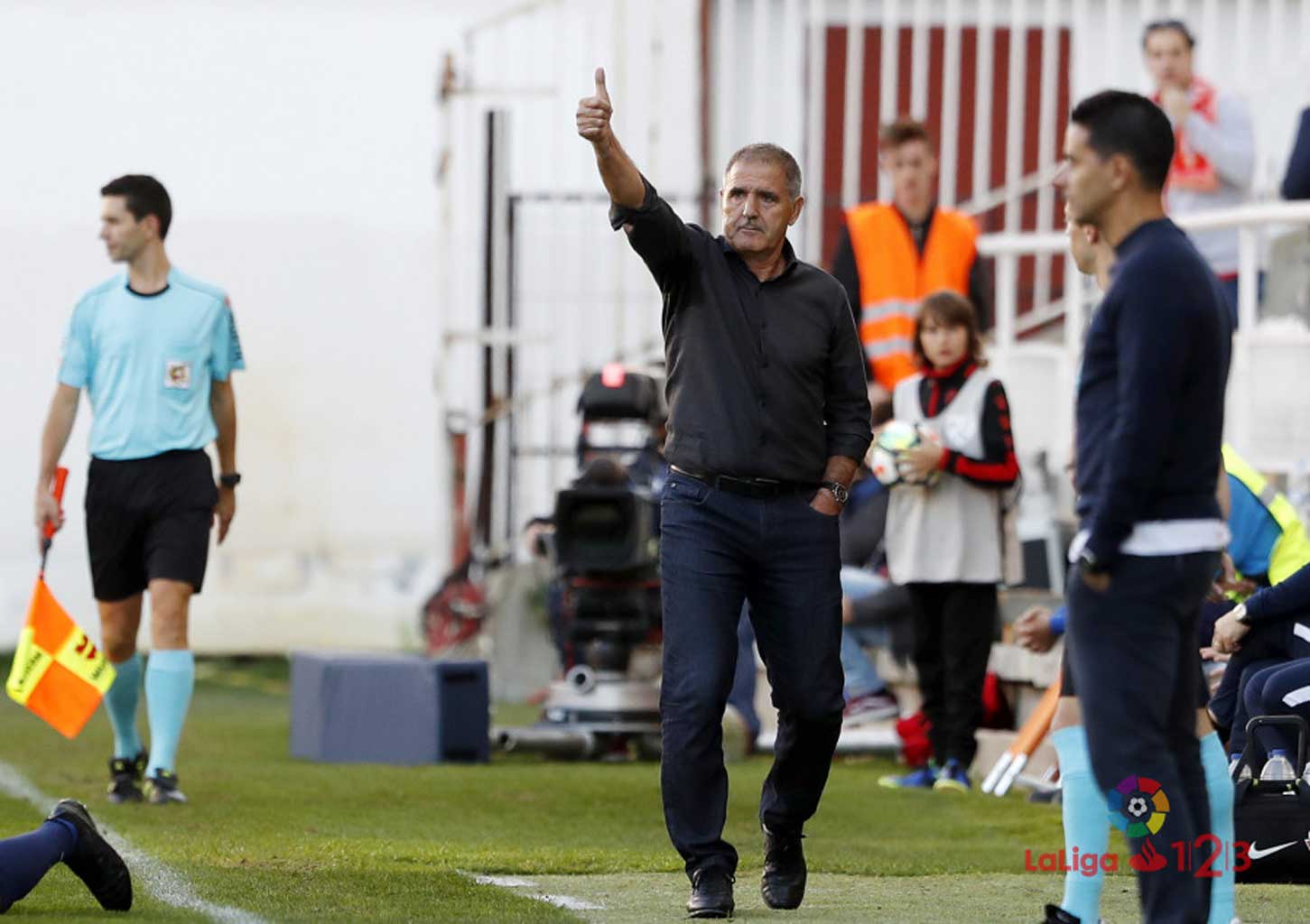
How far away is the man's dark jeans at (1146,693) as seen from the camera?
4.50 metres

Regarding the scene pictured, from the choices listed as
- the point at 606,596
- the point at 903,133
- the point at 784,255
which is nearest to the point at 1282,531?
the point at 784,255

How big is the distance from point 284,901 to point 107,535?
283 cm

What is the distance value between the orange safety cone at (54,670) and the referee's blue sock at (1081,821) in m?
3.43

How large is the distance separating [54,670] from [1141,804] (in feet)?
13.3

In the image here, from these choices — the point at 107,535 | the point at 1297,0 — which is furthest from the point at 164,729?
the point at 1297,0

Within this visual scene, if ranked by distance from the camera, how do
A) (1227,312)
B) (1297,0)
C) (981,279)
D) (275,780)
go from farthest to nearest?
1. (1297,0)
2. (981,279)
3. (275,780)
4. (1227,312)

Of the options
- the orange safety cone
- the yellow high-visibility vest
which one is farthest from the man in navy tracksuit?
the orange safety cone

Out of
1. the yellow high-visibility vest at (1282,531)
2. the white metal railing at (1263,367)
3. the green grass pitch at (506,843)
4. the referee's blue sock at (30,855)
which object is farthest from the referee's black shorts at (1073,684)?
the white metal railing at (1263,367)

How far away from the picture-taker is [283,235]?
14523mm

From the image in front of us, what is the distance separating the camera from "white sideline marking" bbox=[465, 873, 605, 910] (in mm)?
5688

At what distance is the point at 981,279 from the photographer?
33.8 ft

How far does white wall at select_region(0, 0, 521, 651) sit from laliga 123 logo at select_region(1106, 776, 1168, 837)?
1008 cm

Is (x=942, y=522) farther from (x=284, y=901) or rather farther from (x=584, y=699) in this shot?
(x=284, y=901)

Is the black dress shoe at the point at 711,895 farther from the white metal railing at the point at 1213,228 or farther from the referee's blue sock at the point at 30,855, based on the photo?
the white metal railing at the point at 1213,228
